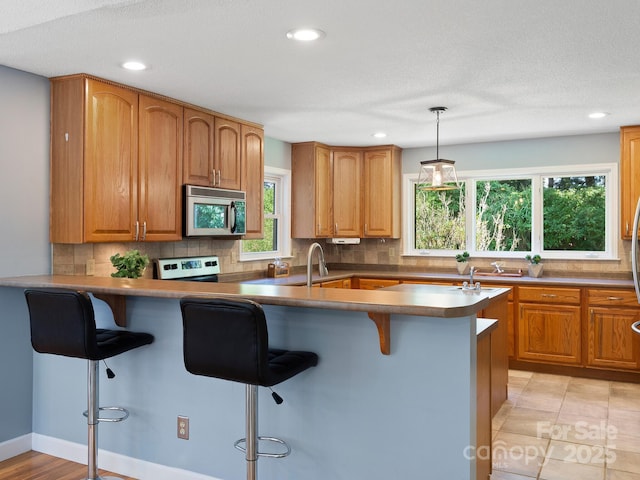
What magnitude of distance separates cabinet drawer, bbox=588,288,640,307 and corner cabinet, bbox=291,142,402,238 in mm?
2086

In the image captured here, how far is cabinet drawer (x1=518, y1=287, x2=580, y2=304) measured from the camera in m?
4.96

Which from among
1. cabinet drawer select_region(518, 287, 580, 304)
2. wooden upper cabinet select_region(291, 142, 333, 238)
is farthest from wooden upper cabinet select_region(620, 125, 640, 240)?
wooden upper cabinet select_region(291, 142, 333, 238)

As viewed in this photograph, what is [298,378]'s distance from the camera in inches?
101

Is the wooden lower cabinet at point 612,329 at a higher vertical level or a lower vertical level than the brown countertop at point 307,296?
lower

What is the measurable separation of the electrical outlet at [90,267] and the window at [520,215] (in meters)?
3.62

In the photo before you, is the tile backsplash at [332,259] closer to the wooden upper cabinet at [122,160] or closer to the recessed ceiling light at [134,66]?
the wooden upper cabinet at [122,160]

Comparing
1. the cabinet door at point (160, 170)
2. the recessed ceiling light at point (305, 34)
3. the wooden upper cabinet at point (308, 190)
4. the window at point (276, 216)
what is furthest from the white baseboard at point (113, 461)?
the wooden upper cabinet at point (308, 190)

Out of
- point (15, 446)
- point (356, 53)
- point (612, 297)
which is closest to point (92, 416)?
point (15, 446)

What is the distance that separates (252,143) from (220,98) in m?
0.89

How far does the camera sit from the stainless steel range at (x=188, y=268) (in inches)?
163

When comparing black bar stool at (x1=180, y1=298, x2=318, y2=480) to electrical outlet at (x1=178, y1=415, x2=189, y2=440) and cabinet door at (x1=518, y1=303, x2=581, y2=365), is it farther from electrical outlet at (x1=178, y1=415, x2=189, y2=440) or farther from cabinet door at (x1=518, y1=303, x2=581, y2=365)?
cabinet door at (x1=518, y1=303, x2=581, y2=365)

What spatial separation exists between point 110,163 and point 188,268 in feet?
3.86

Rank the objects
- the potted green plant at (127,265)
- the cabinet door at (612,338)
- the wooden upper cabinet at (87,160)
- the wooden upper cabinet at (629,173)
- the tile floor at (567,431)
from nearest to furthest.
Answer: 1. the tile floor at (567,431)
2. the wooden upper cabinet at (87,160)
3. the potted green plant at (127,265)
4. the cabinet door at (612,338)
5. the wooden upper cabinet at (629,173)

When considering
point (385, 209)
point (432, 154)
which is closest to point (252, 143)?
point (385, 209)
